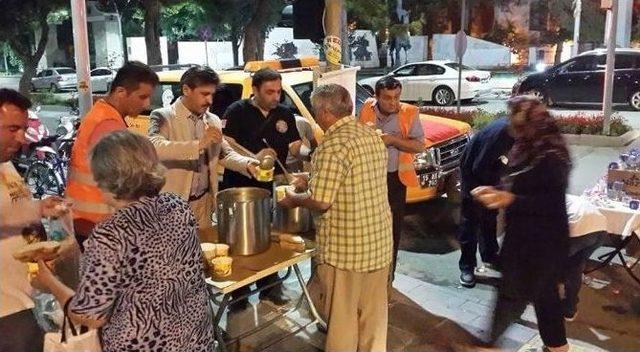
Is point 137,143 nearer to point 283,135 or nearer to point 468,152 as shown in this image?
point 283,135

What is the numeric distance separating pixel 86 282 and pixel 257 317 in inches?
105

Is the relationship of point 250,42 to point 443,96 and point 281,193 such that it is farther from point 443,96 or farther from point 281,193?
point 281,193

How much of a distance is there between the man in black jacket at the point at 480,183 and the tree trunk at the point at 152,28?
2133 cm

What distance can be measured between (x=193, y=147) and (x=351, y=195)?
3.49 ft

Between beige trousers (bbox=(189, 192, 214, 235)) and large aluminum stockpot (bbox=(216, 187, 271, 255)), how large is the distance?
73 cm

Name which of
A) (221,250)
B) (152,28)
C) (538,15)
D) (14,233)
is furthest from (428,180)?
(538,15)

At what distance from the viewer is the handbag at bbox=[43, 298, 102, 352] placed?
2.16m

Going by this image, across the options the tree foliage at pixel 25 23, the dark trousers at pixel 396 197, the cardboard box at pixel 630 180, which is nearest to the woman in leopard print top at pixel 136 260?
the dark trousers at pixel 396 197

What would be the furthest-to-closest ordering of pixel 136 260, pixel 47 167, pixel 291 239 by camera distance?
pixel 47 167
pixel 291 239
pixel 136 260

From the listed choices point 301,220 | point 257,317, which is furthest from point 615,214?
point 257,317

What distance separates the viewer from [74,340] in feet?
7.08

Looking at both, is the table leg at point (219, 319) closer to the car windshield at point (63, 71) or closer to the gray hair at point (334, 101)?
the gray hair at point (334, 101)

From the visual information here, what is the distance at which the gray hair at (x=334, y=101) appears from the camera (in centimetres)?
321

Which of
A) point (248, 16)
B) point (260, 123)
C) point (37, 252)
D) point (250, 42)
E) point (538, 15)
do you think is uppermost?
point (538, 15)
